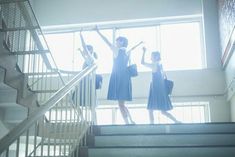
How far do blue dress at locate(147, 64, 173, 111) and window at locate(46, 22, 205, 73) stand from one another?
1.91 meters

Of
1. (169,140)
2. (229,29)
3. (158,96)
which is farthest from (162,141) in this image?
(229,29)

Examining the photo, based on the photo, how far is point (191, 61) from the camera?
6.50 metres

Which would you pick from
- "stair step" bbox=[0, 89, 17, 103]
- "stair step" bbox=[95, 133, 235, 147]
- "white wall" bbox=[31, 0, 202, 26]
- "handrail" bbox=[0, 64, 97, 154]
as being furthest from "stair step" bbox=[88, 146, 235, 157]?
"white wall" bbox=[31, 0, 202, 26]

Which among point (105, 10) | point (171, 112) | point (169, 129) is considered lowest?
point (169, 129)

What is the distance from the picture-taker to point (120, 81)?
14.0ft

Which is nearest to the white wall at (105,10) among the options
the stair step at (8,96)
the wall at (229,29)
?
the wall at (229,29)

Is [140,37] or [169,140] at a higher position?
[140,37]

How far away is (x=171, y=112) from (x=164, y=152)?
10.7 feet

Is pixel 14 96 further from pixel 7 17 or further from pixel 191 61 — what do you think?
pixel 191 61

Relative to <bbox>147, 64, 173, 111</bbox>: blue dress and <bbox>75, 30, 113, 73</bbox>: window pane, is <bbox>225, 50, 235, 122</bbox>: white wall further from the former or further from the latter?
<bbox>75, 30, 113, 73</bbox>: window pane

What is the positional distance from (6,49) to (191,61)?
148 inches

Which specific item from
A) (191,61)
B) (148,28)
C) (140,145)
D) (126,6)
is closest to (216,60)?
(191,61)

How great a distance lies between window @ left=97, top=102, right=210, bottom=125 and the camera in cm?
617

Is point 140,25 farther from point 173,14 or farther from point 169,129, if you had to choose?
point 169,129
